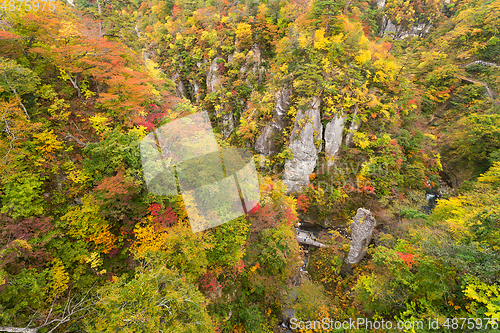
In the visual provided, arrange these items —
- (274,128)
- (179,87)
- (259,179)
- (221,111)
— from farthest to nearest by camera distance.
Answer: (179,87) < (221,111) < (274,128) < (259,179)

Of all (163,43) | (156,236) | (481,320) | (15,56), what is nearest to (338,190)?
(481,320)

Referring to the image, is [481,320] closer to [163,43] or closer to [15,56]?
[15,56]

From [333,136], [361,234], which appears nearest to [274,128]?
[333,136]

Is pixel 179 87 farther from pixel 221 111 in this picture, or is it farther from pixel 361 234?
pixel 361 234

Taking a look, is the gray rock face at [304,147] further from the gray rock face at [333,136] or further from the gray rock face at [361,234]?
the gray rock face at [361,234]

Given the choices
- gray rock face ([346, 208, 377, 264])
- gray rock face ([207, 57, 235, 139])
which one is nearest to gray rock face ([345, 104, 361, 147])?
gray rock face ([346, 208, 377, 264])

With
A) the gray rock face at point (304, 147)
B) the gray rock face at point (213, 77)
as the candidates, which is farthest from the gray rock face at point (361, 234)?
the gray rock face at point (213, 77)

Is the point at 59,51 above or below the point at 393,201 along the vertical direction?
above
